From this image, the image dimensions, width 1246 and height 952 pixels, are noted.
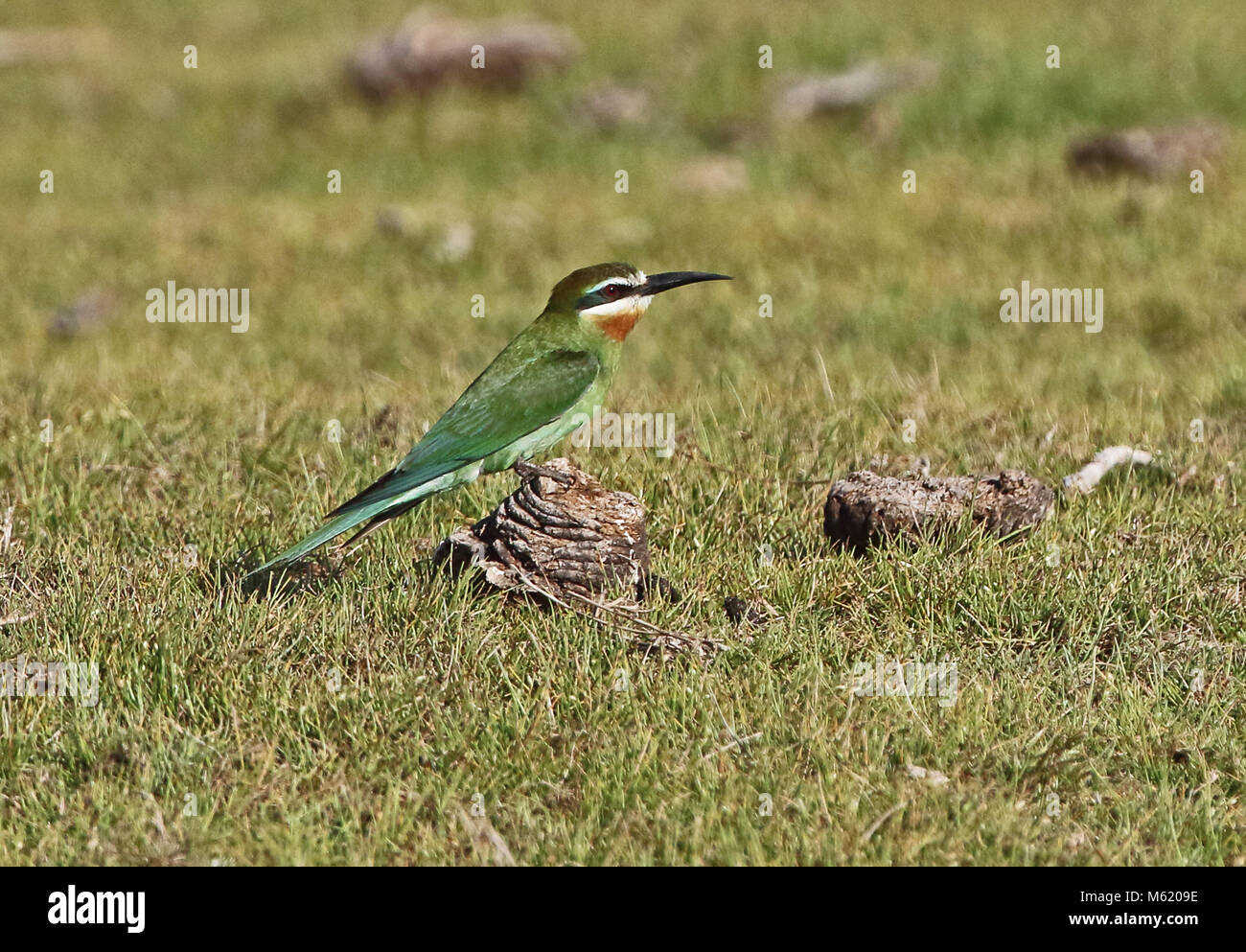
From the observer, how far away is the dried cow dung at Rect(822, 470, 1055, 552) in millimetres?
6074

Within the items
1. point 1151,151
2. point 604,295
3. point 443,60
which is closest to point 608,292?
point 604,295

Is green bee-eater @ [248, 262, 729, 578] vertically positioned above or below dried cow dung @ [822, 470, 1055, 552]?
above

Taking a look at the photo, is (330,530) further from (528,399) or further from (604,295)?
(604,295)

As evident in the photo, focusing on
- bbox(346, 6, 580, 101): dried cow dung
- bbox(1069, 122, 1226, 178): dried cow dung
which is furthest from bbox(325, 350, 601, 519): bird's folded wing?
bbox(346, 6, 580, 101): dried cow dung

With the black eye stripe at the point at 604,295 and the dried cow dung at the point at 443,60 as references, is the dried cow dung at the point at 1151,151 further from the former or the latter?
the black eye stripe at the point at 604,295

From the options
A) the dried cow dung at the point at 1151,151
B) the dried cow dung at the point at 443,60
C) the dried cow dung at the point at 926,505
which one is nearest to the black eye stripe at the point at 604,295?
the dried cow dung at the point at 926,505

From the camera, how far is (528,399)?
246 inches

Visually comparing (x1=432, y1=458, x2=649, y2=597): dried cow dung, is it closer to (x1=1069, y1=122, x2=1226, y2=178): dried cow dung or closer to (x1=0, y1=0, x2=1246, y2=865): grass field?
(x1=0, y1=0, x2=1246, y2=865): grass field

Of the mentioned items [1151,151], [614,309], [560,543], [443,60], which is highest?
[443,60]

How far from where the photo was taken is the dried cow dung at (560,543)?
5609 millimetres

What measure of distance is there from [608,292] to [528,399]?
24.2 inches

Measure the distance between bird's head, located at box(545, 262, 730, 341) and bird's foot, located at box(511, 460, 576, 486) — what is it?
0.68 meters

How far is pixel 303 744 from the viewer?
478 cm
